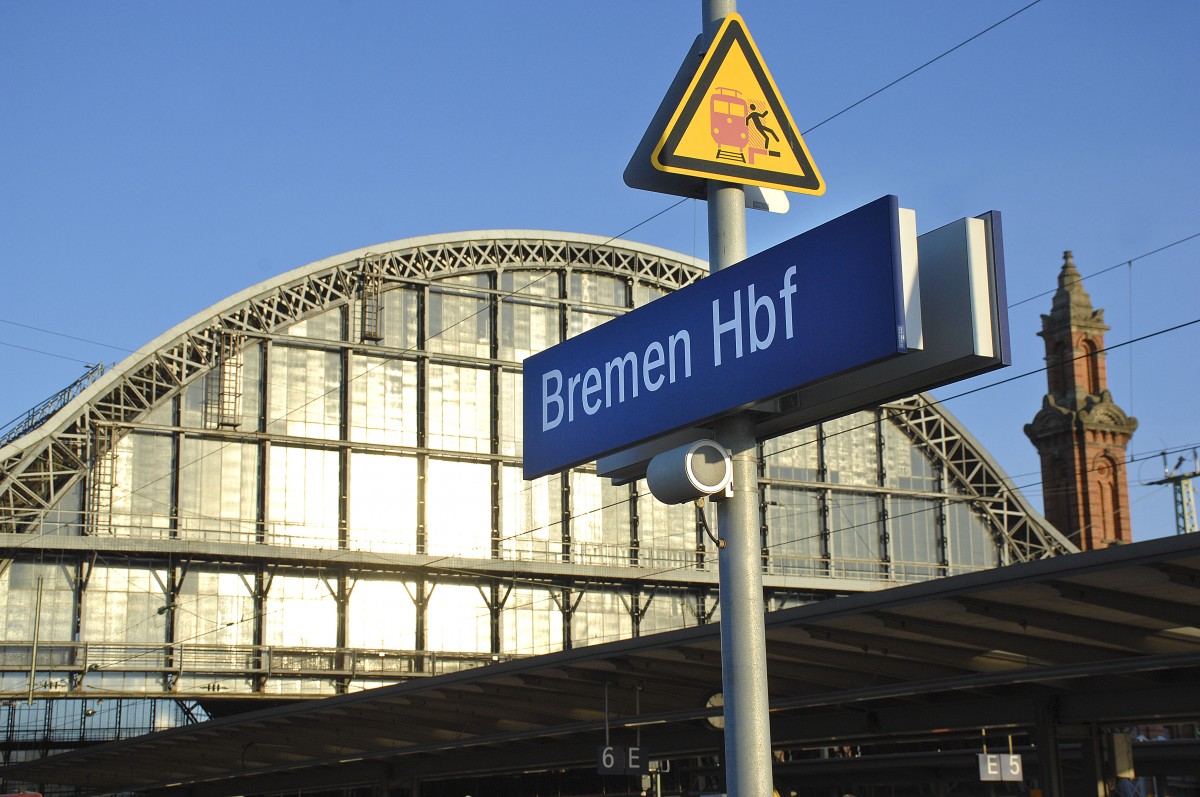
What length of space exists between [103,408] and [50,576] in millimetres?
6051

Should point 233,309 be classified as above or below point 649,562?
above

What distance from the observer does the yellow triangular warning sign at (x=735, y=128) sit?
7.90 m

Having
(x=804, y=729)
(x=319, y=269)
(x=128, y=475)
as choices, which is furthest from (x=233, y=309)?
(x=804, y=729)

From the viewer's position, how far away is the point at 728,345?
25.2 ft

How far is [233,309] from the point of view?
53.3 m

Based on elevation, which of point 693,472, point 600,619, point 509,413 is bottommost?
point 693,472

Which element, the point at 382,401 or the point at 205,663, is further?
the point at 382,401

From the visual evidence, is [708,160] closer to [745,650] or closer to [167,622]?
[745,650]

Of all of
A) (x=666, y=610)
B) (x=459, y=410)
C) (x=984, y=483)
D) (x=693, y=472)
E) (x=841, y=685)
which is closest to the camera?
(x=693, y=472)

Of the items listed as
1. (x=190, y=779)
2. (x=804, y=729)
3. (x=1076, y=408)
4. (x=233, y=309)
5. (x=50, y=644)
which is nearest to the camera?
(x=804, y=729)

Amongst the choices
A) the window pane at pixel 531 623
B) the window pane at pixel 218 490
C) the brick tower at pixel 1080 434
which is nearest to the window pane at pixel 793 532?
the window pane at pixel 531 623

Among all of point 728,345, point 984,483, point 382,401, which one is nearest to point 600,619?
point 382,401

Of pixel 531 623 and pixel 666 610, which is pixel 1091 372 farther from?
pixel 531 623

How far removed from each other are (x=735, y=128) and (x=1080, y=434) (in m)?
80.6
